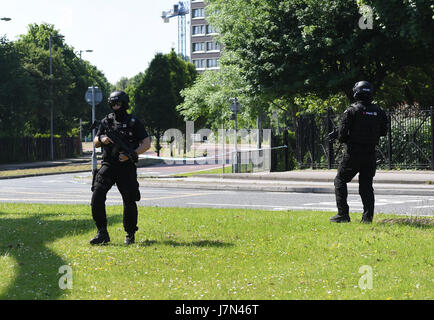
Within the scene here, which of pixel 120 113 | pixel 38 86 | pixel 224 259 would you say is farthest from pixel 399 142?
pixel 38 86

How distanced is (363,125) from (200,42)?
434 feet

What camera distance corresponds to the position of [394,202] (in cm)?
1444

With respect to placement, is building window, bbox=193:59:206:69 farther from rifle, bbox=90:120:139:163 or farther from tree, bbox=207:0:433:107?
rifle, bbox=90:120:139:163

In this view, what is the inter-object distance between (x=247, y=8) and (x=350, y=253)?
2837 cm

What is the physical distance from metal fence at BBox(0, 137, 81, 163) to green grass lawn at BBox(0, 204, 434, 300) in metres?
39.3

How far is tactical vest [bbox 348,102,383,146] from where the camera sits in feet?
29.1

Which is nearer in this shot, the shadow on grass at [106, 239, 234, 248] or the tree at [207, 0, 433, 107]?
the shadow on grass at [106, 239, 234, 248]

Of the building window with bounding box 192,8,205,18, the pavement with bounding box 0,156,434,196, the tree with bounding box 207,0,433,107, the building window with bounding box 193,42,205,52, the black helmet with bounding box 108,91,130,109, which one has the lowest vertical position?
the pavement with bounding box 0,156,434,196

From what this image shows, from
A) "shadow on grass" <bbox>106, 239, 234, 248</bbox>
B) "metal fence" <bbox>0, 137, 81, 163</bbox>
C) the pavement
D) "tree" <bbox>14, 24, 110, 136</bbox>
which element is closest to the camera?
"shadow on grass" <bbox>106, 239, 234, 248</bbox>

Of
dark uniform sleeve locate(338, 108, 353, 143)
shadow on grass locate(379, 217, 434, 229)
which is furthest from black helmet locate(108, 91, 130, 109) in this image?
shadow on grass locate(379, 217, 434, 229)

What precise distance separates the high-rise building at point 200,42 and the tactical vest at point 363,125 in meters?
128

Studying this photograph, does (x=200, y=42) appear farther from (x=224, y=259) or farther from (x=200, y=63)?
(x=224, y=259)

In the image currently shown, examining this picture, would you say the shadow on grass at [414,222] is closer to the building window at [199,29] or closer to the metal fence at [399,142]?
the metal fence at [399,142]
